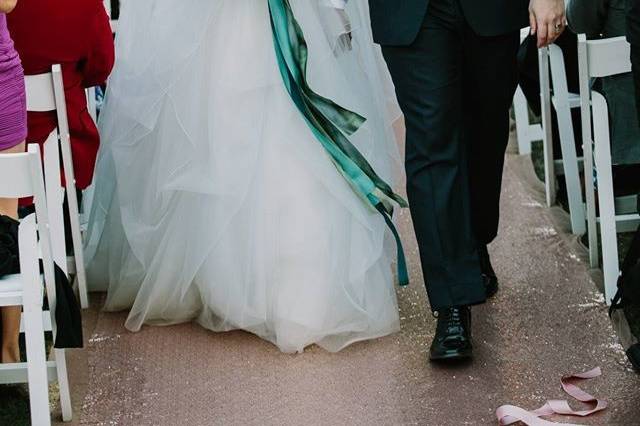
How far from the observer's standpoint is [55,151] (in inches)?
186

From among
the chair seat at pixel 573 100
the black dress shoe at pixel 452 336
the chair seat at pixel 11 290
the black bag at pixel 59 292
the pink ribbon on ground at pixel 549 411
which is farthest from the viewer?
the chair seat at pixel 573 100

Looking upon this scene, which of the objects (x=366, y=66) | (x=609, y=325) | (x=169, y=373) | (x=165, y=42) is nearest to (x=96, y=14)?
(x=165, y=42)

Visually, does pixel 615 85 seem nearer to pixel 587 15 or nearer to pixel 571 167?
pixel 587 15

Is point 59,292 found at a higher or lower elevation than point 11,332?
higher

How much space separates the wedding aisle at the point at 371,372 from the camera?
4301mm

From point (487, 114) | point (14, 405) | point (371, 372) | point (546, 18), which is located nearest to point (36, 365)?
point (14, 405)

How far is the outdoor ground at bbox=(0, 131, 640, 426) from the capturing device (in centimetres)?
430

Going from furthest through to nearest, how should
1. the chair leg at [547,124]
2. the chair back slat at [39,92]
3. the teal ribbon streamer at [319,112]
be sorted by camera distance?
the chair leg at [547,124], the chair back slat at [39,92], the teal ribbon streamer at [319,112]

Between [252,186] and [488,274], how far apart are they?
113cm

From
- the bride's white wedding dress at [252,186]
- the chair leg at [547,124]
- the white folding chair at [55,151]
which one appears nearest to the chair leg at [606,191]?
the bride's white wedding dress at [252,186]

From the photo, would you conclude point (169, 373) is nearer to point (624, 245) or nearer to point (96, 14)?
point (96, 14)

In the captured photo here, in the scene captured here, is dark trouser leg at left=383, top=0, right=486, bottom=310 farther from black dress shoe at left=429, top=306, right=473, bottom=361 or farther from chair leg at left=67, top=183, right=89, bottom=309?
chair leg at left=67, top=183, right=89, bottom=309

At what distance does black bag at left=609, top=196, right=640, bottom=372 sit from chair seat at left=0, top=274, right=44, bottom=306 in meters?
1.89

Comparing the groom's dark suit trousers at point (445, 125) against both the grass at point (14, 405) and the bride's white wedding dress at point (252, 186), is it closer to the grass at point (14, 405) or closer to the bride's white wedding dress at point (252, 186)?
the bride's white wedding dress at point (252, 186)
